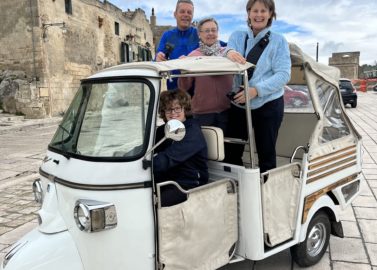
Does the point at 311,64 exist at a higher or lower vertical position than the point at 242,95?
higher

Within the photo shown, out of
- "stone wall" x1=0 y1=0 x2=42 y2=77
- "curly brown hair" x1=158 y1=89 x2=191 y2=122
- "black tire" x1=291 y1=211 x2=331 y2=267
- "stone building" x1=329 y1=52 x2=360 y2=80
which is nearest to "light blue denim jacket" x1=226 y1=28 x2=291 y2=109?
"curly brown hair" x1=158 y1=89 x2=191 y2=122

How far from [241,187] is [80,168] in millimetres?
1262

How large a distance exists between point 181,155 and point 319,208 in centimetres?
177

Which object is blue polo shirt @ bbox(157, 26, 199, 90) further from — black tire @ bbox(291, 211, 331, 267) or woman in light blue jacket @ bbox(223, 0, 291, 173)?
black tire @ bbox(291, 211, 331, 267)

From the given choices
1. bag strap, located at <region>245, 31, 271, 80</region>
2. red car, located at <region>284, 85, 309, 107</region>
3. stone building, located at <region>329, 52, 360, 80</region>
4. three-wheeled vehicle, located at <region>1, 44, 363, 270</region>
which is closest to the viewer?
three-wheeled vehicle, located at <region>1, 44, 363, 270</region>

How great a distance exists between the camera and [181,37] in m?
4.44

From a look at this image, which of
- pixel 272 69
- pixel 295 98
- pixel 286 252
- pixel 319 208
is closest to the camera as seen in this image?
pixel 272 69

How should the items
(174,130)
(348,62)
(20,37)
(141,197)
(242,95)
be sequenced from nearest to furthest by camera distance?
1. (174,130)
2. (141,197)
3. (242,95)
4. (20,37)
5. (348,62)

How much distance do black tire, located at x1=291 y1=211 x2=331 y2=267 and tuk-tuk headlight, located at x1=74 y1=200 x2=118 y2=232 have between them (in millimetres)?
2020

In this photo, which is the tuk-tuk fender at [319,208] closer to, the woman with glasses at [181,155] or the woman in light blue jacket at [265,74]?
the woman in light blue jacket at [265,74]

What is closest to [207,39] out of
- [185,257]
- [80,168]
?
[80,168]

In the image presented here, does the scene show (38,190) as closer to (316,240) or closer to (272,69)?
(272,69)

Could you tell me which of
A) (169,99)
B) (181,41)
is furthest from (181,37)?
(169,99)

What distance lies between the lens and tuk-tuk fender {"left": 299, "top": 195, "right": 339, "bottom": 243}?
3664 mm
